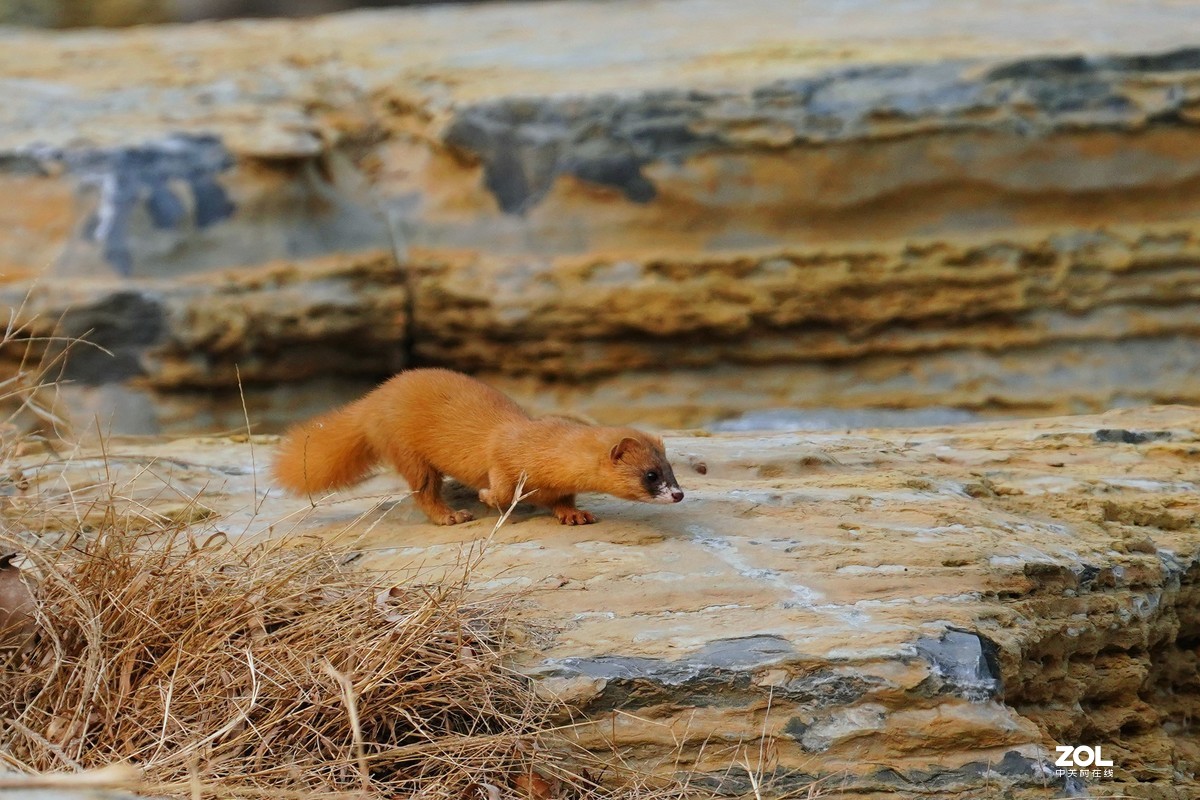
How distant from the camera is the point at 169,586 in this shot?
3.14 meters

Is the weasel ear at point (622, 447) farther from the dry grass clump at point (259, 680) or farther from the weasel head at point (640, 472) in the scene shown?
the dry grass clump at point (259, 680)

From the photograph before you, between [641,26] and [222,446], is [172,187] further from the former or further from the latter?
[641,26]

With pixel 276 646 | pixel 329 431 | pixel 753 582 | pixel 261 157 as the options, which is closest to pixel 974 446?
pixel 753 582

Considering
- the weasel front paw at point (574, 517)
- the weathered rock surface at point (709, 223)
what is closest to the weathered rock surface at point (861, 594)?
the weasel front paw at point (574, 517)

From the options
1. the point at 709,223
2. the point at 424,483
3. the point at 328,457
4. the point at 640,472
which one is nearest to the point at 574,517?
the point at 640,472

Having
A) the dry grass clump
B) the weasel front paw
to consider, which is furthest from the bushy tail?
the dry grass clump

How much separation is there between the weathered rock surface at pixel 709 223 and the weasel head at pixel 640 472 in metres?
3.08

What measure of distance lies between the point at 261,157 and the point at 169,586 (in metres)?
4.20

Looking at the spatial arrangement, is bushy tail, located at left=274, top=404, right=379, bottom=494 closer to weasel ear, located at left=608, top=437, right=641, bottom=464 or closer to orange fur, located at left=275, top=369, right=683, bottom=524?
orange fur, located at left=275, top=369, right=683, bottom=524

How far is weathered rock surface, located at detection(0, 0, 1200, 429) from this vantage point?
21.8 feet

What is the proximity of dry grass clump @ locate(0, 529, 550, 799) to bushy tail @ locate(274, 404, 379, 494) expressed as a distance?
0.98m

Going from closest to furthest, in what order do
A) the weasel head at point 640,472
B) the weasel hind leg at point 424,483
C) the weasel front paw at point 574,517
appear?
the weasel head at point 640,472
the weasel front paw at point 574,517
the weasel hind leg at point 424,483

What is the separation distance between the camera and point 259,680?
2.97 m

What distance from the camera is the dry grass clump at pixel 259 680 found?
9.27 ft
